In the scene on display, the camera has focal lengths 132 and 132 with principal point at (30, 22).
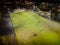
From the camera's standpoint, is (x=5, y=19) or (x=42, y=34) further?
(x=5, y=19)

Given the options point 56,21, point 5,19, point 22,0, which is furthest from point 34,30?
point 22,0

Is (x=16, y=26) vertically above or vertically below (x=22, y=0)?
below

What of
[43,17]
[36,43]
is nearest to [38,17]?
[43,17]

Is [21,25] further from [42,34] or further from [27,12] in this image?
[27,12]

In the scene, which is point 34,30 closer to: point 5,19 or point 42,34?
point 42,34

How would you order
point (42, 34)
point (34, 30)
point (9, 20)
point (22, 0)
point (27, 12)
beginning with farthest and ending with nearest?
point (22, 0) < point (27, 12) < point (9, 20) < point (34, 30) < point (42, 34)

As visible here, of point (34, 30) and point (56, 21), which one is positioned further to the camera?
point (56, 21)

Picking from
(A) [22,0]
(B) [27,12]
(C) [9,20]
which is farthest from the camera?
(A) [22,0]
